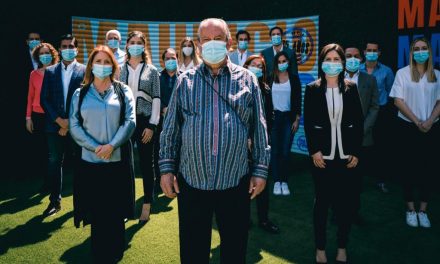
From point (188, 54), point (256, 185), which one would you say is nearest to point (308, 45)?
point (188, 54)

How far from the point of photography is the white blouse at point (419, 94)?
457cm

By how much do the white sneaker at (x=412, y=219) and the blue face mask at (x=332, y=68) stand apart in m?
2.17

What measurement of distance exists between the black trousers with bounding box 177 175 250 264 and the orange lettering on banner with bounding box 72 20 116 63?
6.73 meters

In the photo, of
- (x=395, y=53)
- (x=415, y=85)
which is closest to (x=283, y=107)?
(x=415, y=85)

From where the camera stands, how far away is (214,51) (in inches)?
95.3

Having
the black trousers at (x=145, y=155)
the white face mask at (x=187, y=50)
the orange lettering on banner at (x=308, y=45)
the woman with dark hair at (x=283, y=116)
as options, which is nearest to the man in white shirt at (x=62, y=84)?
the black trousers at (x=145, y=155)

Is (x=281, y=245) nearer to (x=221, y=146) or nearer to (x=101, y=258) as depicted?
(x=101, y=258)

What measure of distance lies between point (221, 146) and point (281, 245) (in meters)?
2.14

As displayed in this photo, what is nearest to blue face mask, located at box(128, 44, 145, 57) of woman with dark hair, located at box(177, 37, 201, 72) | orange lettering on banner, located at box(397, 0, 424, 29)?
woman with dark hair, located at box(177, 37, 201, 72)

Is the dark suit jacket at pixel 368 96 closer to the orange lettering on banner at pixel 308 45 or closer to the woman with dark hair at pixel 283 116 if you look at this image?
the woman with dark hair at pixel 283 116

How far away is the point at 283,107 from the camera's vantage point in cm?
575

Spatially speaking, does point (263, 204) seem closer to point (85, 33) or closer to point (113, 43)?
point (113, 43)

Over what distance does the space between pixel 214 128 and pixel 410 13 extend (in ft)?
16.8

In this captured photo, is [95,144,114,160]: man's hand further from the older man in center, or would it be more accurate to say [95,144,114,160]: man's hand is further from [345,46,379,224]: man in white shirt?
[345,46,379,224]: man in white shirt
